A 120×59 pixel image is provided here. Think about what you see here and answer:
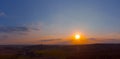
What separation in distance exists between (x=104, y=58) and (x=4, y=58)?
22570mm

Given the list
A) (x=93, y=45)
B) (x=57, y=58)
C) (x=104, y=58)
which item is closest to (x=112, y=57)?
(x=104, y=58)

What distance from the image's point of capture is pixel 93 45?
344ft

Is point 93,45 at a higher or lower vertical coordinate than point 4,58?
higher

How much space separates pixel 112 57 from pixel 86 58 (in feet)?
19.0

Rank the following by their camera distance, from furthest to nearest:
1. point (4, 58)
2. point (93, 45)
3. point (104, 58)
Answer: point (93, 45), point (4, 58), point (104, 58)

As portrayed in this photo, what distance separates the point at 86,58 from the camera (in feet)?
191

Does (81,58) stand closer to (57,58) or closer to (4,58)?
(57,58)

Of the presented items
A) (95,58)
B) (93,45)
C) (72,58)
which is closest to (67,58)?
(72,58)

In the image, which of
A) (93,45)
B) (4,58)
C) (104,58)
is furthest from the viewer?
(93,45)

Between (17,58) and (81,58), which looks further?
(17,58)

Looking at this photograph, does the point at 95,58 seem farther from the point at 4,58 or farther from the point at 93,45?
the point at 93,45

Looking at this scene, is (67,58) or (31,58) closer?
(67,58)

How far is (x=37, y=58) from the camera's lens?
209 ft

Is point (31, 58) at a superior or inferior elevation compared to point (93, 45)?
inferior
